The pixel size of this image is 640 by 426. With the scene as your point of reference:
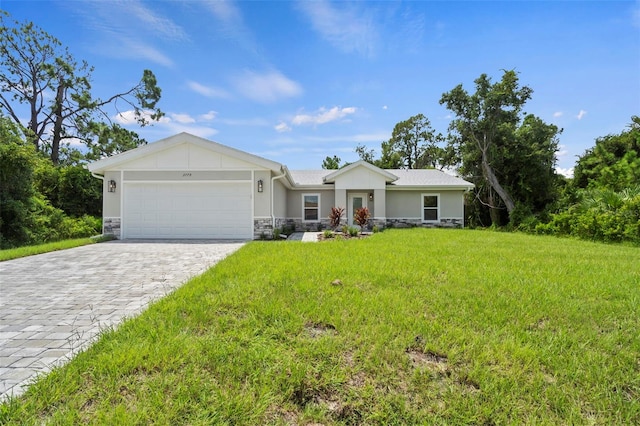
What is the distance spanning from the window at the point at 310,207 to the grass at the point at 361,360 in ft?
41.3

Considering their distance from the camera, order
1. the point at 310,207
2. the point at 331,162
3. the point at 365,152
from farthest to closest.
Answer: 1. the point at 365,152
2. the point at 331,162
3. the point at 310,207

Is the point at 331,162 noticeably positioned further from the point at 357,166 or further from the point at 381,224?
the point at 381,224

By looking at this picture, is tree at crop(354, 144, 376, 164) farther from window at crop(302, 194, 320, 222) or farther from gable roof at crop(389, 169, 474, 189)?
window at crop(302, 194, 320, 222)

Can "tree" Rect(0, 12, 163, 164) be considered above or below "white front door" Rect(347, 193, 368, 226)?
above

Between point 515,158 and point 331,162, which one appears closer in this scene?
point 515,158

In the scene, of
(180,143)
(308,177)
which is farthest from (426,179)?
(180,143)

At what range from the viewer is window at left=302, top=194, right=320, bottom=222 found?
666 inches

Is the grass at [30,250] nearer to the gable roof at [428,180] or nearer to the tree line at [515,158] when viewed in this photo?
the gable roof at [428,180]

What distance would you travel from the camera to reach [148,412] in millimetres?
1887

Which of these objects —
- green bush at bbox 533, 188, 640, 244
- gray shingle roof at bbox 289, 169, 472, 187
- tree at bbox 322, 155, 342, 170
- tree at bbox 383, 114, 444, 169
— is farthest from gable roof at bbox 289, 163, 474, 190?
tree at bbox 322, 155, 342, 170

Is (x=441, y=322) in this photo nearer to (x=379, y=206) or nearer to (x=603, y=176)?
(x=379, y=206)

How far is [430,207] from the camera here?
677 inches

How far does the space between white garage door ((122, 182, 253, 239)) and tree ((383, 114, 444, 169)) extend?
81.2 feet

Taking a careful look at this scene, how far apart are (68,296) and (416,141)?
33.1m
